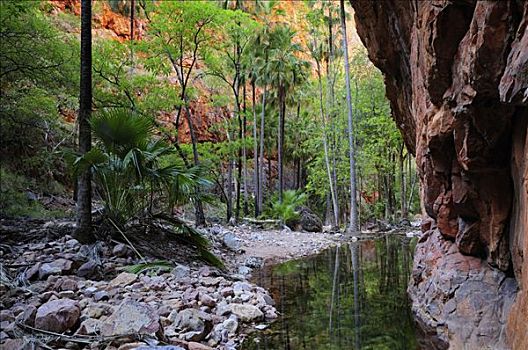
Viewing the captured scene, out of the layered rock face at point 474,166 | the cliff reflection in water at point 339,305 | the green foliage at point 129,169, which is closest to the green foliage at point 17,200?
the green foliage at point 129,169

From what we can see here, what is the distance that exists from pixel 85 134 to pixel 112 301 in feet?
12.9

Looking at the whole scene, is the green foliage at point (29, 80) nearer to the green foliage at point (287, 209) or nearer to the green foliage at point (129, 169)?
the green foliage at point (129, 169)

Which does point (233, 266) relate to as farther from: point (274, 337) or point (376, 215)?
point (376, 215)

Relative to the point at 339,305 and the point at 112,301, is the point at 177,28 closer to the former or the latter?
the point at 112,301

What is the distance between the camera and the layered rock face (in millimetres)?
3602

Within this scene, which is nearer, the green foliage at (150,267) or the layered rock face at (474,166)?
the layered rock face at (474,166)

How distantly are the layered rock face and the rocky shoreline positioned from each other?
249 centimetres

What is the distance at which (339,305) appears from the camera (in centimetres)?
669

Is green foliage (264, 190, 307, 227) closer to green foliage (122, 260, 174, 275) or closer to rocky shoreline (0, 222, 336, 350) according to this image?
rocky shoreline (0, 222, 336, 350)

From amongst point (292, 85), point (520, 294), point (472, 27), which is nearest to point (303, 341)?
point (520, 294)

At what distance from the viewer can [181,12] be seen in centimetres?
1427

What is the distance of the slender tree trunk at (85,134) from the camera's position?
8000 millimetres

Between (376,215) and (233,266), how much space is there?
23.3m

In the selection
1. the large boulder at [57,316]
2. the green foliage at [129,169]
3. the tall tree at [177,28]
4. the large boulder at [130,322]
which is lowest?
the large boulder at [130,322]
